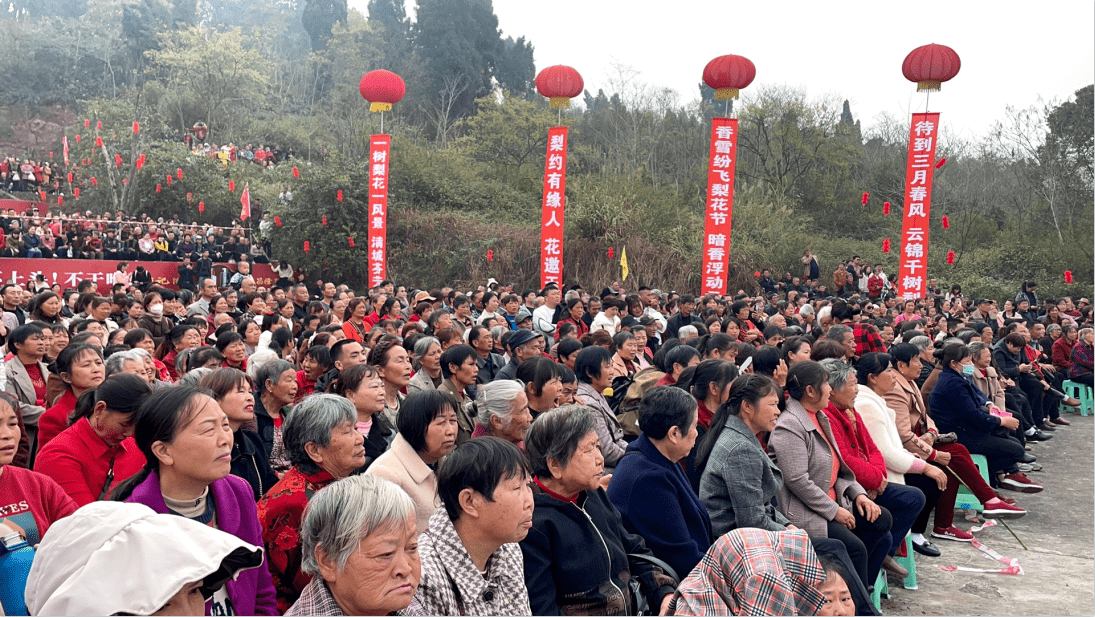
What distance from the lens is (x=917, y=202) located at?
1424cm

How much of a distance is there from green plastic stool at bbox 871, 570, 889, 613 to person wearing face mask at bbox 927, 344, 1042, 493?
78.6 inches

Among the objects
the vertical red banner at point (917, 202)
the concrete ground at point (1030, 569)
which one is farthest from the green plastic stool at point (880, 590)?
the vertical red banner at point (917, 202)

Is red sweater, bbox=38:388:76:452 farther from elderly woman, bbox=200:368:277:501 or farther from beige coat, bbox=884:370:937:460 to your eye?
beige coat, bbox=884:370:937:460

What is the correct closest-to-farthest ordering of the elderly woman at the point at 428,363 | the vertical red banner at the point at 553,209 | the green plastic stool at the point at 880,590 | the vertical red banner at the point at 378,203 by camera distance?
the green plastic stool at the point at 880,590 < the elderly woman at the point at 428,363 < the vertical red banner at the point at 553,209 < the vertical red banner at the point at 378,203

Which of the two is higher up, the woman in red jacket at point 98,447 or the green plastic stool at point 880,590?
the woman in red jacket at point 98,447

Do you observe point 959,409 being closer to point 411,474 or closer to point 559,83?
point 411,474

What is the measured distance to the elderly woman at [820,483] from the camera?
4.20m

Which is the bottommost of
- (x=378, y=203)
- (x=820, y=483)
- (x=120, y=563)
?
(x=820, y=483)

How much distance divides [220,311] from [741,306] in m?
5.76

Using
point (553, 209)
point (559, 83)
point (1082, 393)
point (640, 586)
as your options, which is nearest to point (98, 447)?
point (640, 586)

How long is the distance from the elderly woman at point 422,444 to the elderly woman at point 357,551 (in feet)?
3.83

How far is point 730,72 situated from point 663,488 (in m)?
12.7

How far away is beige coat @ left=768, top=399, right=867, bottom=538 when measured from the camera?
4.20 meters

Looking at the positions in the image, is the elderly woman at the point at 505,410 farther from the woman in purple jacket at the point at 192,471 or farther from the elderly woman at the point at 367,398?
the woman in purple jacket at the point at 192,471
